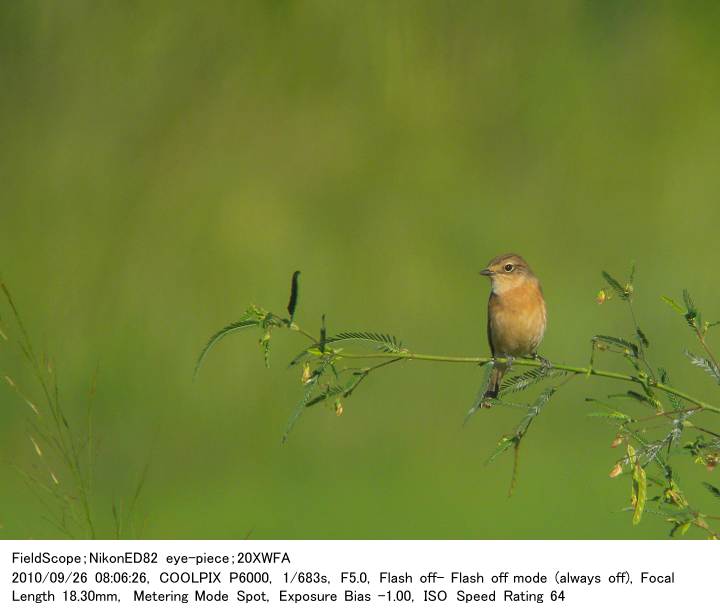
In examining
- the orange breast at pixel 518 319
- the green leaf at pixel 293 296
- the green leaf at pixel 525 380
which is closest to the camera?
the green leaf at pixel 293 296

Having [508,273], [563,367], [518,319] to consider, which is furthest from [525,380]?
[508,273]

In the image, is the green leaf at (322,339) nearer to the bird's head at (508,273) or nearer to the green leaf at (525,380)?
the green leaf at (525,380)

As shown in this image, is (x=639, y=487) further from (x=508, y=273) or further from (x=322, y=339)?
(x=508, y=273)

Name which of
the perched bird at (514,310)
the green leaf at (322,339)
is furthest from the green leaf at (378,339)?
the perched bird at (514,310)

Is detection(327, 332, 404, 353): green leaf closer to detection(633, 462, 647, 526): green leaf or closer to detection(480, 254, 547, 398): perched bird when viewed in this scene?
detection(633, 462, 647, 526): green leaf

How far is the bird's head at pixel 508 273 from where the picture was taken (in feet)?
14.9

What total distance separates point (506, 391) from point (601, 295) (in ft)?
1.00

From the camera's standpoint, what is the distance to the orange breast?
4387mm

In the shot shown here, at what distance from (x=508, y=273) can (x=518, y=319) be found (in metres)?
0.26

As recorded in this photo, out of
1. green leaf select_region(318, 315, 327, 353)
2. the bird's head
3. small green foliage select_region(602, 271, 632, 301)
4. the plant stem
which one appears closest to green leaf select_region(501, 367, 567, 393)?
the plant stem

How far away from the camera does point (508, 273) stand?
4.54 metres

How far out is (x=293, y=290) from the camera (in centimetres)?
168
